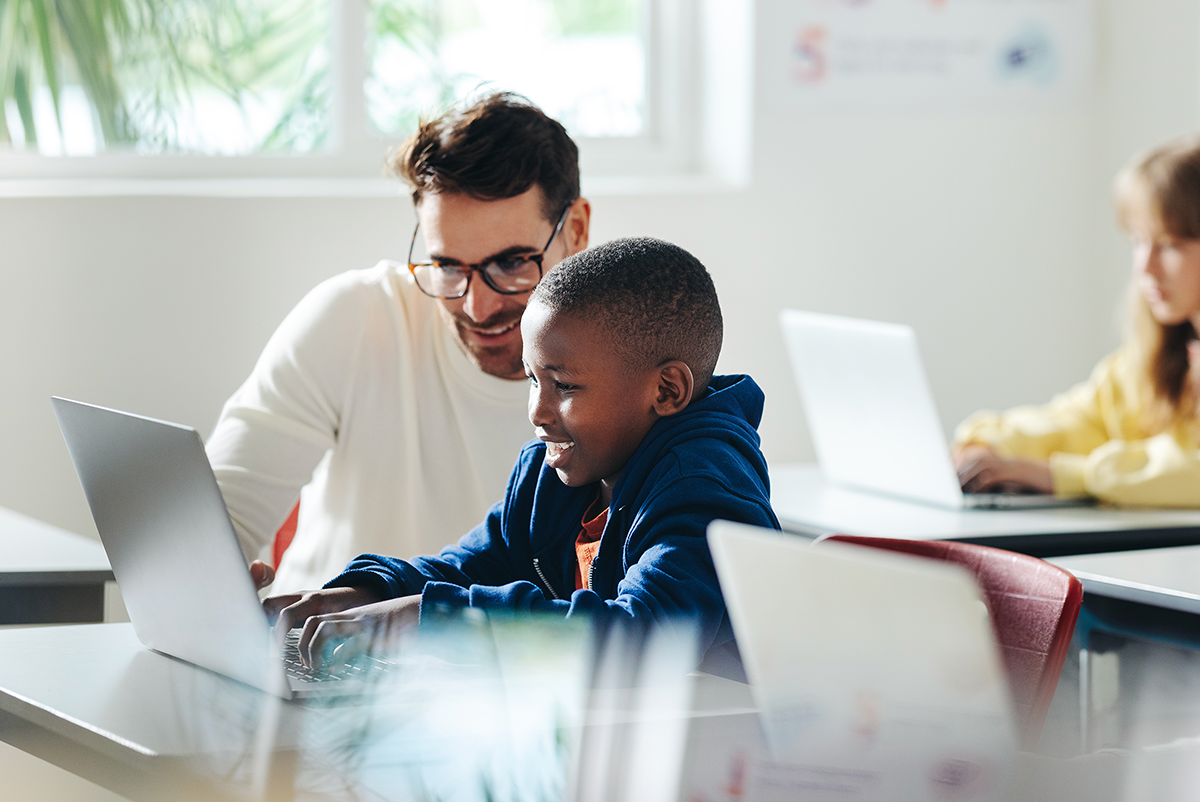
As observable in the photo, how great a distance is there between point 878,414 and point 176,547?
4.64ft

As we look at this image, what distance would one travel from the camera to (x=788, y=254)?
127 inches

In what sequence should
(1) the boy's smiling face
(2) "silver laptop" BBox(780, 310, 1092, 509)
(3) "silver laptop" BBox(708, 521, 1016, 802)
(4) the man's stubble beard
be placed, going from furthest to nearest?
(2) "silver laptop" BBox(780, 310, 1092, 509), (4) the man's stubble beard, (1) the boy's smiling face, (3) "silver laptop" BBox(708, 521, 1016, 802)

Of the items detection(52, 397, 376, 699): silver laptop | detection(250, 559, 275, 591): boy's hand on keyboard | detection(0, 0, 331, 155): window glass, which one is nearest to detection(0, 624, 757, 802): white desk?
detection(52, 397, 376, 699): silver laptop

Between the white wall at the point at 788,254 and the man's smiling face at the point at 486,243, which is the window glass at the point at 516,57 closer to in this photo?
the white wall at the point at 788,254

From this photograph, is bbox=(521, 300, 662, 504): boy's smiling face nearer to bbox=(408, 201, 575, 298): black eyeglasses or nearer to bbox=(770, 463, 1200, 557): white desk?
bbox=(408, 201, 575, 298): black eyeglasses

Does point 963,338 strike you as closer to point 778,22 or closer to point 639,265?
point 778,22

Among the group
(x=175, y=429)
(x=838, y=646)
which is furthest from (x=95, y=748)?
(x=838, y=646)

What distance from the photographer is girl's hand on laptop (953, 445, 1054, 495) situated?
221cm

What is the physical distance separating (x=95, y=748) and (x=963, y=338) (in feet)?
9.28

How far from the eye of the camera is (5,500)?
8.81ft

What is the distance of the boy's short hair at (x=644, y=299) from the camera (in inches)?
46.4

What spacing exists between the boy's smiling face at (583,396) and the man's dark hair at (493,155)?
377mm

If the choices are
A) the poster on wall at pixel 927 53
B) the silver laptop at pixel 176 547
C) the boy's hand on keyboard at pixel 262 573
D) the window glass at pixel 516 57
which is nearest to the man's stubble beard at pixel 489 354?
the boy's hand on keyboard at pixel 262 573

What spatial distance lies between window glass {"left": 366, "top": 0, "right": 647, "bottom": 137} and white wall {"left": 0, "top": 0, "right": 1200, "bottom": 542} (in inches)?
12.0
